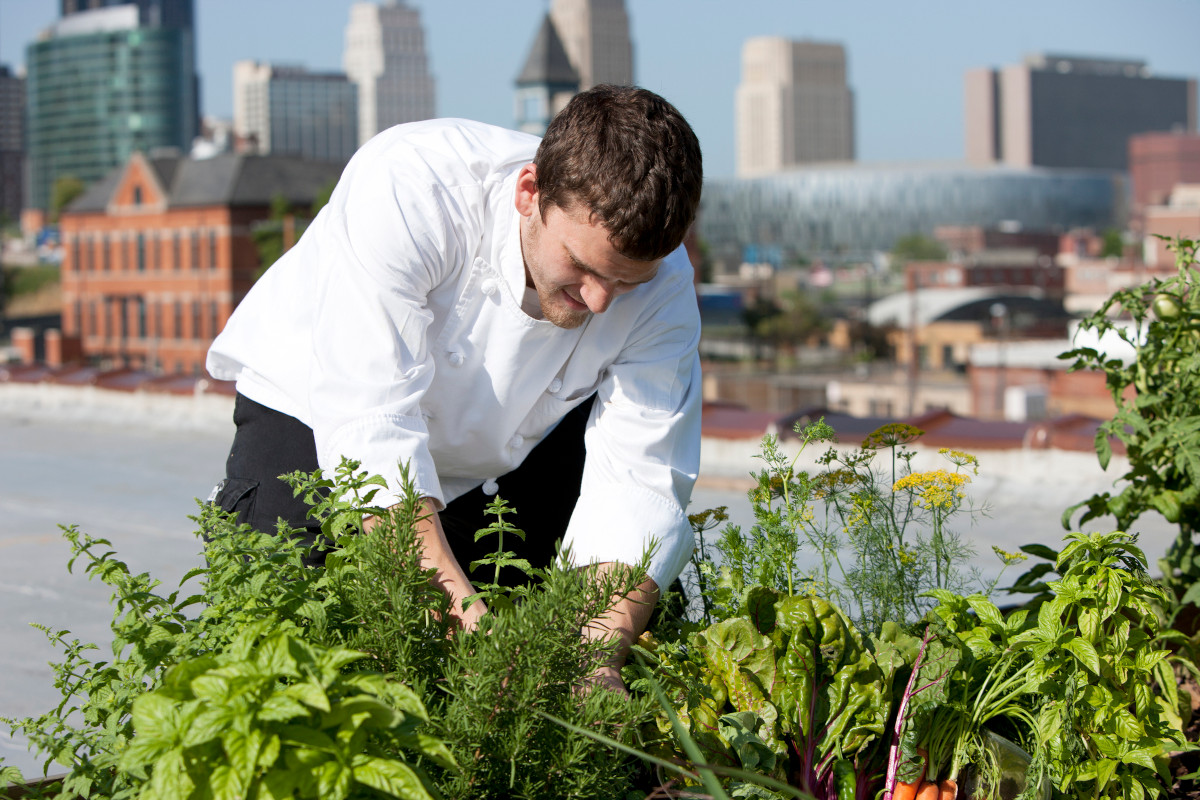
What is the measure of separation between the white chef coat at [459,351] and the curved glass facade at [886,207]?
11652 cm

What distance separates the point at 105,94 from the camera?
461ft

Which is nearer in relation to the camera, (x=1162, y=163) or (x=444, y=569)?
(x=444, y=569)

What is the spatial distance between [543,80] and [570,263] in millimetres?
50446

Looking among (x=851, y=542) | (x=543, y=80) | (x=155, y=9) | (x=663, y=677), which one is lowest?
(x=663, y=677)

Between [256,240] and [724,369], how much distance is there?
24.5 meters

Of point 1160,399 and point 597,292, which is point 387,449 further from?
point 1160,399

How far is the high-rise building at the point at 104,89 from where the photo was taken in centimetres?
13938

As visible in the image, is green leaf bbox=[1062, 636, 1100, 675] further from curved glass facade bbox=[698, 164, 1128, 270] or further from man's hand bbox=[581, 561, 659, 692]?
curved glass facade bbox=[698, 164, 1128, 270]

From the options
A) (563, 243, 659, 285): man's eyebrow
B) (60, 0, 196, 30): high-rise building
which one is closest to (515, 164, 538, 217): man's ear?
(563, 243, 659, 285): man's eyebrow

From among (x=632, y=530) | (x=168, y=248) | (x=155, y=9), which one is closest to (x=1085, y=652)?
(x=632, y=530)

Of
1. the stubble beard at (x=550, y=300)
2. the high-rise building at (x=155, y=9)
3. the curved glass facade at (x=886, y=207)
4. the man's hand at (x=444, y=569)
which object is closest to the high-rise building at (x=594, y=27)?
the curved glass facade at (x=886, y=207)

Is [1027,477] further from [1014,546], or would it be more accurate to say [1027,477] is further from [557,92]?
[557,92]

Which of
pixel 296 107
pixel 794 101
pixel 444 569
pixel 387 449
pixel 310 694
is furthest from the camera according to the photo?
pixel 794 101

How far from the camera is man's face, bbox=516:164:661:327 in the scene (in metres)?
1.58
